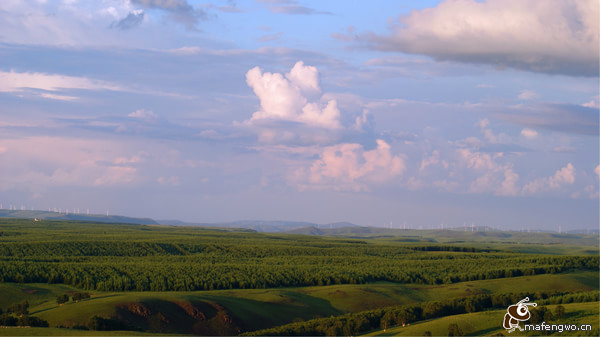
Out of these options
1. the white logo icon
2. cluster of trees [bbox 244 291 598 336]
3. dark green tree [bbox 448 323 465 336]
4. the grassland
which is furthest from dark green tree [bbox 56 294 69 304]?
the white logo icon

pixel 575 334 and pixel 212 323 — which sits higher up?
pixel 575 334

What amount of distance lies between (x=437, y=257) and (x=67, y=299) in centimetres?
13388

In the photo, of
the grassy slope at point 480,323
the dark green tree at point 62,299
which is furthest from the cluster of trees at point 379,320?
the dark green tree at point 62,299

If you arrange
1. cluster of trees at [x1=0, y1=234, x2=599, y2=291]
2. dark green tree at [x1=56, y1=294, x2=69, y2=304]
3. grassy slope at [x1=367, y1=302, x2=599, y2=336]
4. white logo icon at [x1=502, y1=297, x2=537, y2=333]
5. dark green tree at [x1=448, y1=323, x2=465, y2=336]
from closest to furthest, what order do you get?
white logo icon at [x1=502, y1=297, x2=537, y2=333]
grassy slope at [x1=367, y1=302, x2=599, y2=336]
dark green tree at [x1=448, y1=323, x2=465, y2=336]
dark green tree at [x1=56, y1=294, x2=69, y2=304]
cluster of trees at [x1=0, y1=234, x2=599, y2=291]

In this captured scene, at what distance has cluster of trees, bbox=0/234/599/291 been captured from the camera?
3994 inches

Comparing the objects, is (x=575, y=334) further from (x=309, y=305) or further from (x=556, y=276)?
(x=556, y=276)

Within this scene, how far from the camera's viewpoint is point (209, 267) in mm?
126188

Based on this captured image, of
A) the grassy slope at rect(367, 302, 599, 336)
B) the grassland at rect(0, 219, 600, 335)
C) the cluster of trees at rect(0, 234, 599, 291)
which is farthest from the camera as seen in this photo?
the cluster of trees at rect(0, 234, 599, 291)

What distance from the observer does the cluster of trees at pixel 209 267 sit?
333 ft

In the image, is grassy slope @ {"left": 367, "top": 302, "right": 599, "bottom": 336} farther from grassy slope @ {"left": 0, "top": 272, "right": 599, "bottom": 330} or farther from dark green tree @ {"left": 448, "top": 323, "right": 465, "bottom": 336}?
grassy slope @ {"left": 0, "top": 272, "right": 599, "bottom": 330}

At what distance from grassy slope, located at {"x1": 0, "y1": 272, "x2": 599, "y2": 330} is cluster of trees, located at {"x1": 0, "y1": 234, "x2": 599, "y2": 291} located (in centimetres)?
851

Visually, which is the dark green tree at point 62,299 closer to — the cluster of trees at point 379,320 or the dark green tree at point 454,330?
the cluster of trees at point 379,320

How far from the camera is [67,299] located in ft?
253

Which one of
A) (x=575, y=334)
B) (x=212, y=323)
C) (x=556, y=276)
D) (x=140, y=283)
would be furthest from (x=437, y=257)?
(x=575, y=334)
